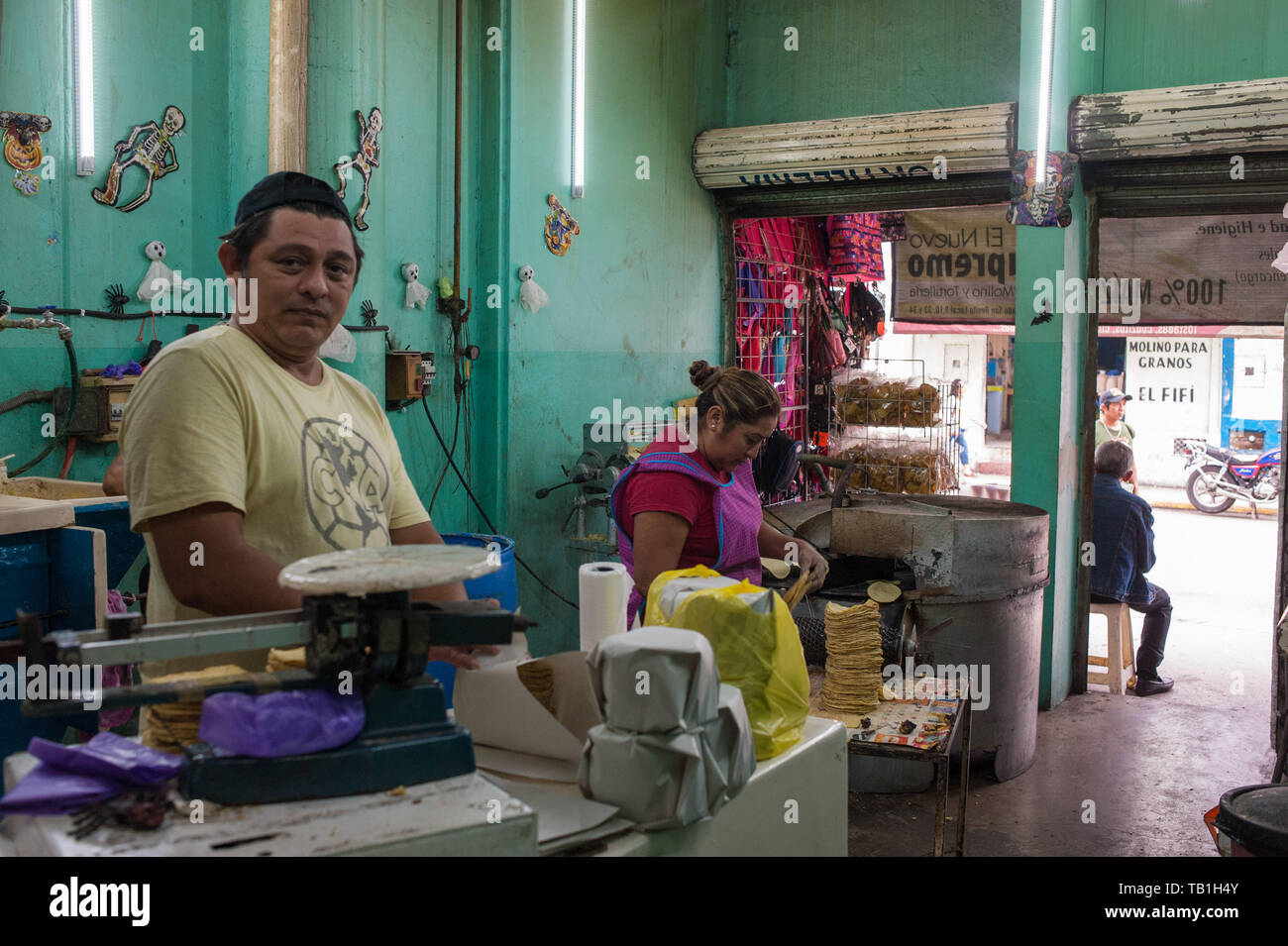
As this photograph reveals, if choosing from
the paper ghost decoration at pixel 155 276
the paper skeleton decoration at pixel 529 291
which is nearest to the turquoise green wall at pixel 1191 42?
the paper skeleton decoration at pixel 529 291

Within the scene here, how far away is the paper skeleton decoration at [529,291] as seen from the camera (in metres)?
5.47

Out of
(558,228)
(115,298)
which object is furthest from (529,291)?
(115,298)

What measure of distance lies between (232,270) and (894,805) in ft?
11.4

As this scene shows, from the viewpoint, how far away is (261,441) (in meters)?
1.89

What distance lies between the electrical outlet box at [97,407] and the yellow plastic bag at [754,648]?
2.77 metres

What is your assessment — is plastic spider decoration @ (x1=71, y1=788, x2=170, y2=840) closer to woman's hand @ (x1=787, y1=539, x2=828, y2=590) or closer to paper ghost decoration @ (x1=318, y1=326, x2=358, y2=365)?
woman's hand @ (x1=787, y1=539, x2=828, y2=590)

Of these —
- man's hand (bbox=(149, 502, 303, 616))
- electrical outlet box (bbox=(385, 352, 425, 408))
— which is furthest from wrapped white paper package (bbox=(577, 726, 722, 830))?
electrical outlet box (bbox=(385, 352, 425, 408))

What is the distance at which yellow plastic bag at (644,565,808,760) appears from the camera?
1.79 meters

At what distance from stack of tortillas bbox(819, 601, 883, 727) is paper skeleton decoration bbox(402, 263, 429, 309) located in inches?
104

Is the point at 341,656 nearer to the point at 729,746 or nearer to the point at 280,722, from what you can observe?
the point at 280,722

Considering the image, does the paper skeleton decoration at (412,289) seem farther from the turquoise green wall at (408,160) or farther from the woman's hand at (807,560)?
the woman's hand at (807,560)

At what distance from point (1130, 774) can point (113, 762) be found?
465 cm
